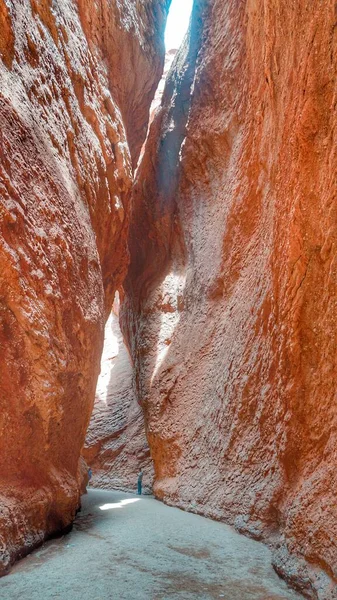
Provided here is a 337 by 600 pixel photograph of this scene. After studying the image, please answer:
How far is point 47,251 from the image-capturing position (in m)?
5.52

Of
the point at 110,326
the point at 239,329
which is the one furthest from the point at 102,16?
the point at 110,326

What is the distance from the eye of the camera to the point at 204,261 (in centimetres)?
968

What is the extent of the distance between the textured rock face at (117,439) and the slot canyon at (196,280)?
27.6 inches

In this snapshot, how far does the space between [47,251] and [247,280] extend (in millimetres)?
3485

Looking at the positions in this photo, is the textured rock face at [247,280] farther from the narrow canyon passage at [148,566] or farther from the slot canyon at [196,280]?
the narrow canyon passage at [148,566]

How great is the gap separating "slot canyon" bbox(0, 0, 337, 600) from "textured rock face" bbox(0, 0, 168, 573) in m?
0.03

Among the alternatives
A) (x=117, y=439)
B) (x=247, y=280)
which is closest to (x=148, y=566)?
(x=247, y=280)

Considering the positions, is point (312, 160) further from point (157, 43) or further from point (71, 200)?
point (157, 43)

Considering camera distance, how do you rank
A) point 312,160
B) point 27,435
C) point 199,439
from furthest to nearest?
point 199,439 → point 27,435 → point 312,160

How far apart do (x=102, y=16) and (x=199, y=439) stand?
294 inches

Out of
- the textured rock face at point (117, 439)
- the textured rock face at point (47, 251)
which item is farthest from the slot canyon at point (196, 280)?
the textured rock face at point (117, 439)

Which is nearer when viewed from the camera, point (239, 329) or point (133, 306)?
point (239, 329)

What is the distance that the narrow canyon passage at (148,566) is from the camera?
349cm

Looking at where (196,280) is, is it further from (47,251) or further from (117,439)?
(117,439)
